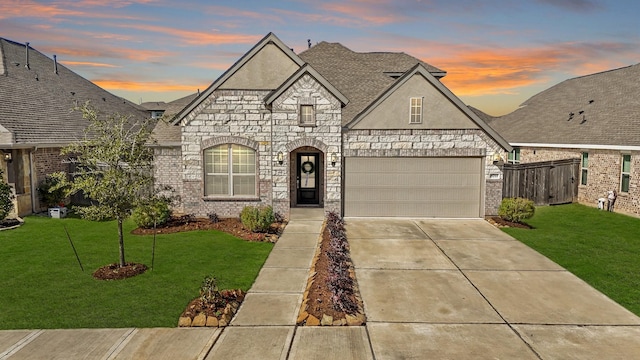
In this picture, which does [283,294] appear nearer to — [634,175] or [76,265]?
[76,265]

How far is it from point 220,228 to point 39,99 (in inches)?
573

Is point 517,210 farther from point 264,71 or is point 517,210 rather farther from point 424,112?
point 264,71

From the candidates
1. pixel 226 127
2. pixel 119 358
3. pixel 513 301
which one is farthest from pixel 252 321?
pixel 226 127

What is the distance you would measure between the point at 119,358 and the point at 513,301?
775cm

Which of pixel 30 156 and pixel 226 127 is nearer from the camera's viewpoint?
pixel 226 127

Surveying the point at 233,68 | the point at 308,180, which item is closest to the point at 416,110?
the point at 308,180

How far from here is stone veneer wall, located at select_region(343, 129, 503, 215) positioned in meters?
17.3

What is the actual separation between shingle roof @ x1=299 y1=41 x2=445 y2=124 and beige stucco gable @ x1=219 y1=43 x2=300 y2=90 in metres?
4.68

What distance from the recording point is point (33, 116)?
→ 20453 mm

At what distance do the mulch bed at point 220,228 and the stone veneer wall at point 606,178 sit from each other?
1584cm

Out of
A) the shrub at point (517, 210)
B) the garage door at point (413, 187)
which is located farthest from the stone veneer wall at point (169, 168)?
the shrub at point (517, 210)

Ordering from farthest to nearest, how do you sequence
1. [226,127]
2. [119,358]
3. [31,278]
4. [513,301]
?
[226,127] → [31,278] → [513,301] → [119,358]

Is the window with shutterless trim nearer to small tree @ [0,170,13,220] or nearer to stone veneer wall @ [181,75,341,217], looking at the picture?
stone veneer wall @ [181,75,341,217]

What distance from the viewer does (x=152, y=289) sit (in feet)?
31.2
